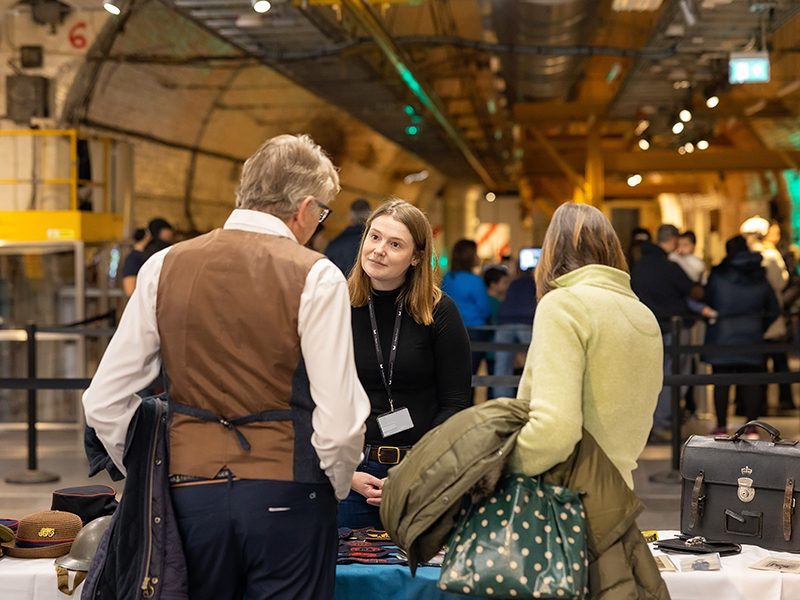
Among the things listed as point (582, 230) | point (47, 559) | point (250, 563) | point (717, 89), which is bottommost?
point (47, 559)

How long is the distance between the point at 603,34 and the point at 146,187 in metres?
9.79

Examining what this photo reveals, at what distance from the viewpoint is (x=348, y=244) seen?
8203 mm

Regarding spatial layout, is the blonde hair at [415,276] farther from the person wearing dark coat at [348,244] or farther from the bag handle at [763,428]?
the person wearing dark coat at [348,244]

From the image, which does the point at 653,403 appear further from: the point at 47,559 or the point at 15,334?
the point at 15,334

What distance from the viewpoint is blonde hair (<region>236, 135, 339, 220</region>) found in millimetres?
2682

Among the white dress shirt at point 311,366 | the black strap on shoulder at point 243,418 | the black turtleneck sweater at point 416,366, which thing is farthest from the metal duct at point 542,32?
the black strap on shoulder at point 243,418

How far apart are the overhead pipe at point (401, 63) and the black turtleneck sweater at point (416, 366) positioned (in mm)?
6634

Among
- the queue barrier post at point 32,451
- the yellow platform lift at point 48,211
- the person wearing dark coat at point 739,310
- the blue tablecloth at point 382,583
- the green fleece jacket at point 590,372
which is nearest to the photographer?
the green fleece jacket at point 590,372

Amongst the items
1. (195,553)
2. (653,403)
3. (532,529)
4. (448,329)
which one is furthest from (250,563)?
(448,329)

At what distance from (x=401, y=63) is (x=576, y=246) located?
1098 cm

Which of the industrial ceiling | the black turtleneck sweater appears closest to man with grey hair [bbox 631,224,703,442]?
the industrial ceiling

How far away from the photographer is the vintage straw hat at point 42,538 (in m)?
3.53

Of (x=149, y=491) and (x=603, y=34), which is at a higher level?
(x=603, y=34)

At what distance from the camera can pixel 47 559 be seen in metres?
3.53
